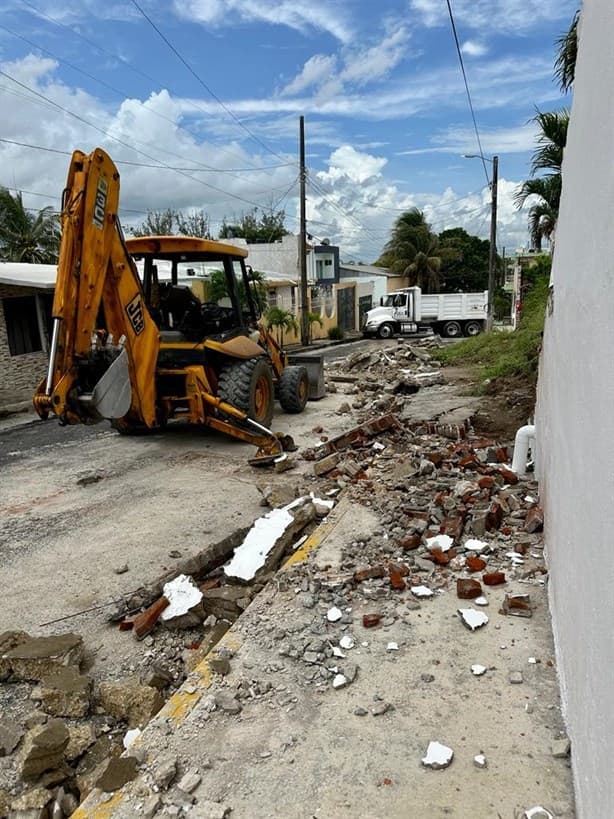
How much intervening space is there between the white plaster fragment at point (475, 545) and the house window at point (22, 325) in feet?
36.7

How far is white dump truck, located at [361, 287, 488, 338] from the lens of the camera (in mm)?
31125

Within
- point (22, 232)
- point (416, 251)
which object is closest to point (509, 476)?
point (22, 232)

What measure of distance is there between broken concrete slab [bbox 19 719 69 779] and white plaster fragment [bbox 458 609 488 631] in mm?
2240

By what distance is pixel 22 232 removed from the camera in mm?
24797

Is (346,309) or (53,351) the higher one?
(53,351)

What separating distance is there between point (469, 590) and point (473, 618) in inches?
12.0

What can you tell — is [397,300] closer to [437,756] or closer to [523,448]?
[523,448]

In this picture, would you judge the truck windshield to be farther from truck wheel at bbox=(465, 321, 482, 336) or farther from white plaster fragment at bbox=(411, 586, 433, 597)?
white plaster fragment at bbox=(411, 586, 433, 597)

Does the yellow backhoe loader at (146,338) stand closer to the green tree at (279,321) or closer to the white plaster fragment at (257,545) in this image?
the white plaster fragment at (257,545)

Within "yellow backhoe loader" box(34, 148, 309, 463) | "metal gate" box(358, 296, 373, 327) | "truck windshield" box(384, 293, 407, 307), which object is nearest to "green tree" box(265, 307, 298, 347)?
"truck windshield" box(384, 293, 407, 307)

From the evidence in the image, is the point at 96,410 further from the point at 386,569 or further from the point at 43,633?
the point at 386,569

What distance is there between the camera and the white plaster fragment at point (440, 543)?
14.9 feet

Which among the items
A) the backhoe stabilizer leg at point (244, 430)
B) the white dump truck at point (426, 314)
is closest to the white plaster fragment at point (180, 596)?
the backhoe stabilizer leg at point (244, 430)

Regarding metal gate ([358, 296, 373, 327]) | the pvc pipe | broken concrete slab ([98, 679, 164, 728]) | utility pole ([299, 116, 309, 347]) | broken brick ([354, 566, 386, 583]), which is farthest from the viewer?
metal gate ([358, 296, 373, 327])
